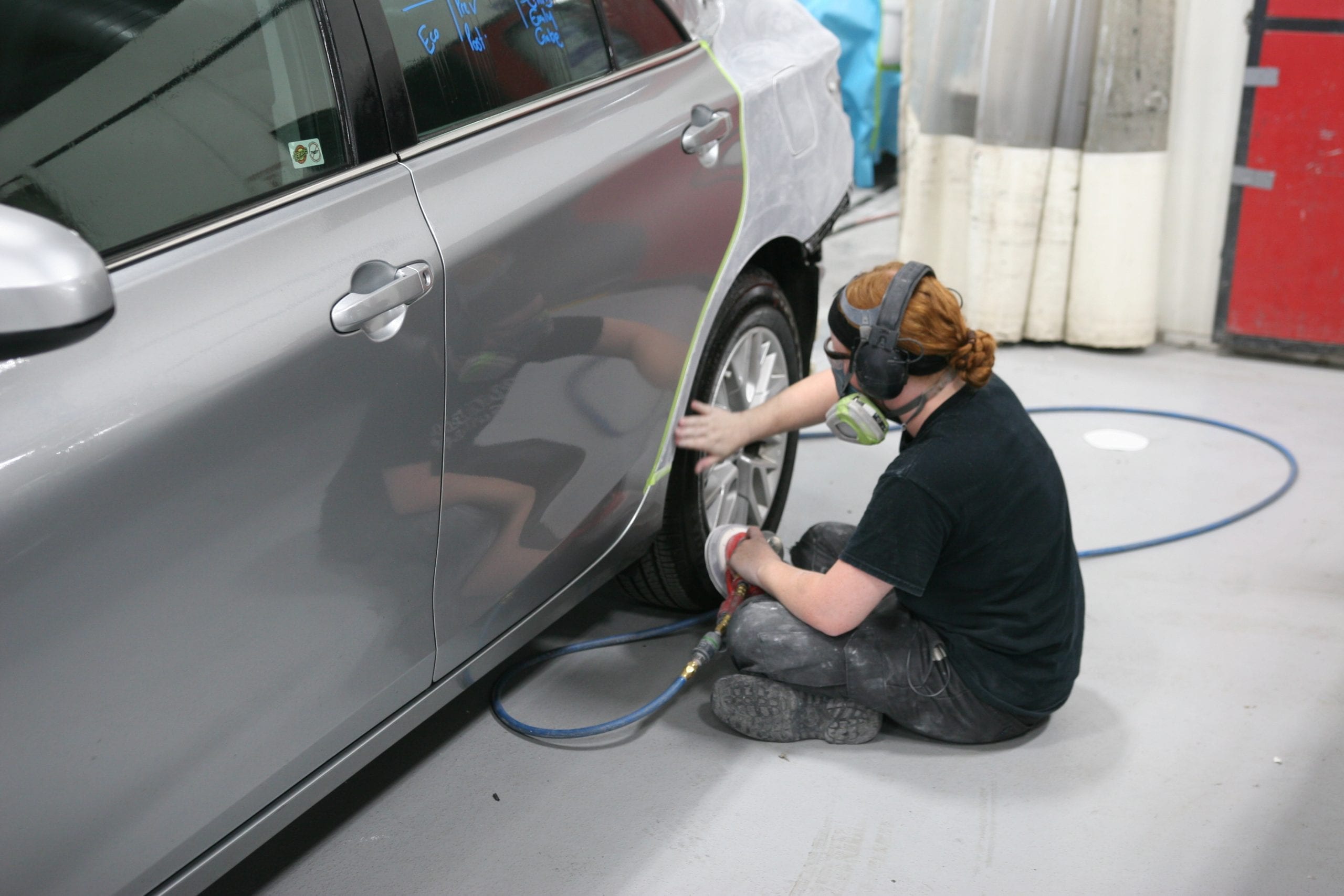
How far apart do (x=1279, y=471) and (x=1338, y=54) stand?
1400 mm

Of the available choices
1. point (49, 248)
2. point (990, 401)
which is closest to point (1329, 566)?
point (990, 401)

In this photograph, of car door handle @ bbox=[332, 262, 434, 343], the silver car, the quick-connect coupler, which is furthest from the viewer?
the quick-connect coupler

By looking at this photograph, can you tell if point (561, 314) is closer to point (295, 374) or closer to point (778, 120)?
point (295, 374)

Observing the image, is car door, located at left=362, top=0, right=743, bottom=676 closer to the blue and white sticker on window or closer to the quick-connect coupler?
the blue and white sticker on window

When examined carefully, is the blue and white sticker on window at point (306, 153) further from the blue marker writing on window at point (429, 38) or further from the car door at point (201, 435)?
the blue marker writing on window at point (429, 38)

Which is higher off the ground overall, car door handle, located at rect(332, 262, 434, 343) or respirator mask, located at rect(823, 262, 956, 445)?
car door handle, located at rect(332, 262, 434, 343)

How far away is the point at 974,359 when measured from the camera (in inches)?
76.5

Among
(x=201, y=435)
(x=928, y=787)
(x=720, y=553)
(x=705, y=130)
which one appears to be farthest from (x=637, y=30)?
(x=928, y=787)

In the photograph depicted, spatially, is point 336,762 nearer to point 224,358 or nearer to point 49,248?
point 224,358

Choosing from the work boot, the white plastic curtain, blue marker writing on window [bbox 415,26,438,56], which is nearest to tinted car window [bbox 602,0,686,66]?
blue marker writing on window [bbox 415,26,438,56]

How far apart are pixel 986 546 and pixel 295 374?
1.19m

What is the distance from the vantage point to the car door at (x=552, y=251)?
1659 mm

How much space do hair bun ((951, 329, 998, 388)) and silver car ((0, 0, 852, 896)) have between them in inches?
19.9

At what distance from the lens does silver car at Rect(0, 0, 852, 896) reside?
1.19 metres
